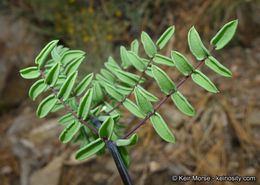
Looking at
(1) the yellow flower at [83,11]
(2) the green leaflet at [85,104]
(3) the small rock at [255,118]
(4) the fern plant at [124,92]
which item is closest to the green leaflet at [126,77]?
(4) the fern plant at [124,92]

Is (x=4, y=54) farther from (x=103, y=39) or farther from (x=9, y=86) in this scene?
(x=103, y=39)

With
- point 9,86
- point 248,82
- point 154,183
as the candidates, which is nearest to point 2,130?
point 9,86

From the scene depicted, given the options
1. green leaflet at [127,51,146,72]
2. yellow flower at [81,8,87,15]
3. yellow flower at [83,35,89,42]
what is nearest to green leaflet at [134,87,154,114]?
green leaflet at [127,51,146,72]

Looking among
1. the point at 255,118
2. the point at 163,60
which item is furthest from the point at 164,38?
the point at 255,118

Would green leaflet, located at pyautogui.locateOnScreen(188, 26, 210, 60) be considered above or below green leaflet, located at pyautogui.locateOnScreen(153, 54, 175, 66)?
below

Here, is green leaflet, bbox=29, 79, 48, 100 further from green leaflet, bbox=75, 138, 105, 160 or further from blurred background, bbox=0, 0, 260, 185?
blurred background, bbox=0, 0, 260, 185

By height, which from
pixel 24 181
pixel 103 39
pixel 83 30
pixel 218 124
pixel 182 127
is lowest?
pixel 218 124

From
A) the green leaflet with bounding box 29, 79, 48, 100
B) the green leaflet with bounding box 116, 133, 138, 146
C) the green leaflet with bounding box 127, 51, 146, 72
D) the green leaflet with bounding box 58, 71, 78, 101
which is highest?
the green leaflet with bounding box 29, 79, 48, 100
